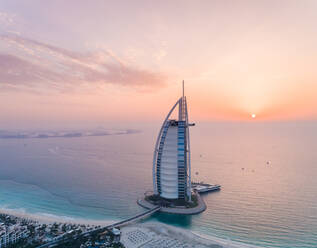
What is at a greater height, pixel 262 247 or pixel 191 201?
pixel 191 201

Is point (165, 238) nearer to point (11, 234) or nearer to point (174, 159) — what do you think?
point (174, 159)

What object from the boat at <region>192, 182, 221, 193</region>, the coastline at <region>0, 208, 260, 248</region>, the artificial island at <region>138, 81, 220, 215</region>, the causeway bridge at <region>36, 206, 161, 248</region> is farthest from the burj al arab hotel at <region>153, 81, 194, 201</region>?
the coastline at <region>0, 208, 260, 248</region>

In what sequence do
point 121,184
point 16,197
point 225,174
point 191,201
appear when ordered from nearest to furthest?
point 191,201 → point 16,197 → point 121,184 → point 225,174

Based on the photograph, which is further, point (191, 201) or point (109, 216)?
point (191, 201)

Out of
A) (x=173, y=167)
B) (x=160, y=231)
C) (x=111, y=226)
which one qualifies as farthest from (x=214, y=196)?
(x=111, y=226)

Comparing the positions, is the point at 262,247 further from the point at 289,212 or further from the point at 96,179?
the point at 96,179

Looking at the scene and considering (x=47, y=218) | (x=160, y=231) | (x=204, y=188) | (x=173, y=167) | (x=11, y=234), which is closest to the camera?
(x=11, y=234)

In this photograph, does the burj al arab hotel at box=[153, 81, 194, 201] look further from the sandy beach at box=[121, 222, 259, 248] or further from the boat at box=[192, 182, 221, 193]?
the sandy beach at box=[121, 222, 259, 248]

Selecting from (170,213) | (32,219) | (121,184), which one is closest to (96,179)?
(121,184)

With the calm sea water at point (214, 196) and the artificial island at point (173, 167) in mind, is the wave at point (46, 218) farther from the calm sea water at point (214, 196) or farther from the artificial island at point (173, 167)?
the artificial island at point (173, 167)
